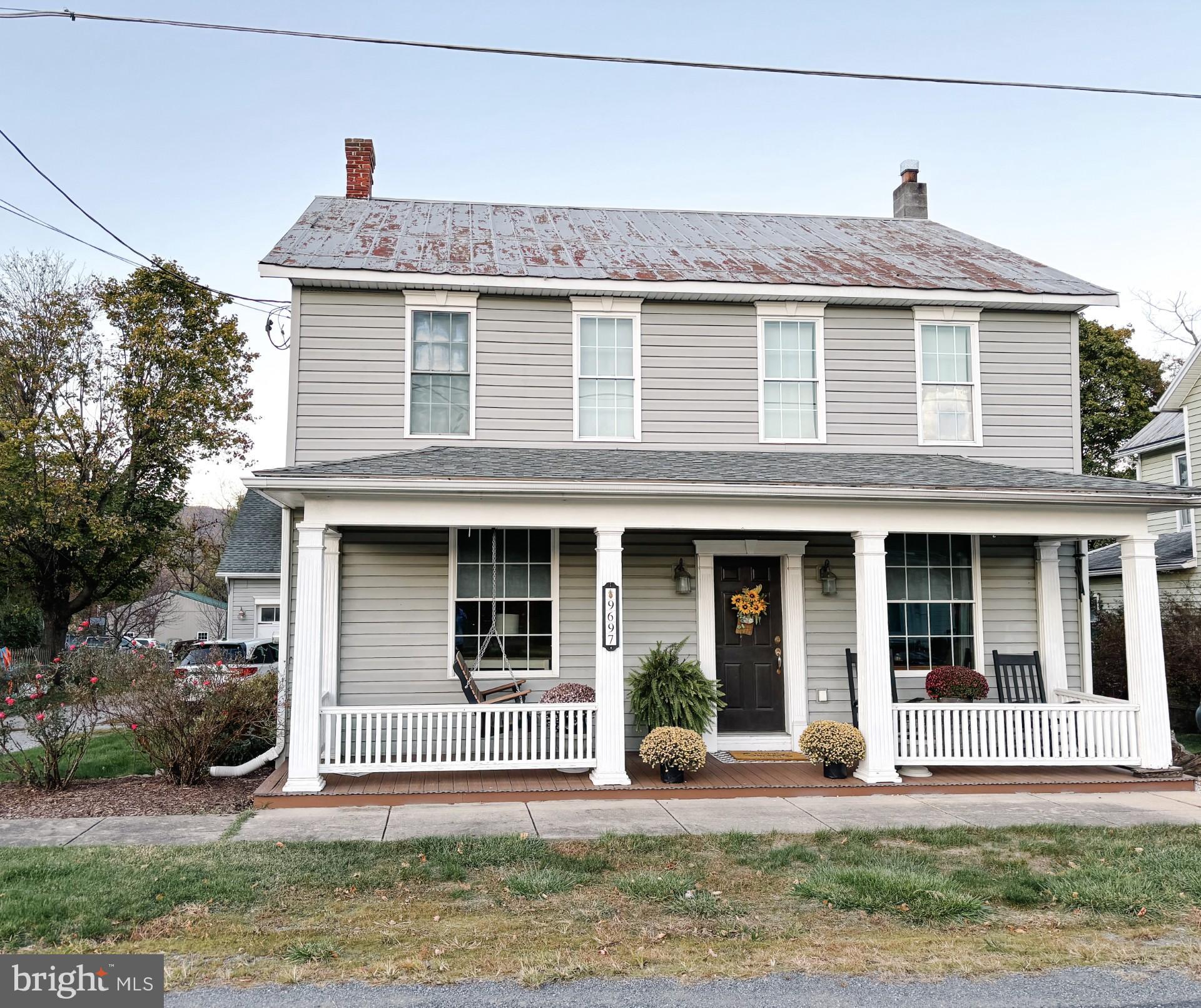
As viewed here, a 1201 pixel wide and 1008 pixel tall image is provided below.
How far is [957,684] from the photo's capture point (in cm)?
997

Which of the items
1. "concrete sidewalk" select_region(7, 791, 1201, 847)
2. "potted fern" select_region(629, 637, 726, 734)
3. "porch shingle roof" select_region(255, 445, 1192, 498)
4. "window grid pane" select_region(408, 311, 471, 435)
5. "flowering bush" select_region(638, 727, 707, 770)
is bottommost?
"concrete sidewalk" select_region(7, 791, 1201, 847)

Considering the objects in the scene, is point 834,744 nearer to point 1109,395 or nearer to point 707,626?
point 707,626

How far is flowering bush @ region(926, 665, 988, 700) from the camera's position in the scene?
9.94 metres

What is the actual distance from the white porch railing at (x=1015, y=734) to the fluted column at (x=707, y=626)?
210cm

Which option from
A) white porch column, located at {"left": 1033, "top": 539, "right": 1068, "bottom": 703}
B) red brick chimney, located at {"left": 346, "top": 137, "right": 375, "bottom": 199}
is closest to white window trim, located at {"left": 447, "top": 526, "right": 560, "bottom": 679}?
white porch column, located at {"left": 1033, "top": 539, "right": 1068, "bottom": 703}

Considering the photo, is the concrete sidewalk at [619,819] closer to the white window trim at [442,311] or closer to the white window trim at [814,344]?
the white window trim at [442,311]

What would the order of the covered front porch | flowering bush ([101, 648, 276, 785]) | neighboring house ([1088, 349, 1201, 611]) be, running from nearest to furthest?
1. the covered front porch
2. flowering bush ([101, 648, 276, 785])
3. neighboring house ([1088, 349, 1201, 611])

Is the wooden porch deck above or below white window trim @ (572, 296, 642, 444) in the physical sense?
below

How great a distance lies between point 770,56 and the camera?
10703 mm

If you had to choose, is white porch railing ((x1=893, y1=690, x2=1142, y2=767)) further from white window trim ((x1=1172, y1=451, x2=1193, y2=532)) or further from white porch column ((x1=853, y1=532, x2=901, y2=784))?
white window trim ((x1=1172, y1=451, x2=1193, y2=532))

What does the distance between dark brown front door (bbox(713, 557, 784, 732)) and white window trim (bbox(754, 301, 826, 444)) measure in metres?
1.78

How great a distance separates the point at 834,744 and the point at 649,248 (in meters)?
6.72

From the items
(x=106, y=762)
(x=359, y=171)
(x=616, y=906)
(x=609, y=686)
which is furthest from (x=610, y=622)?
(x=359, y=171)

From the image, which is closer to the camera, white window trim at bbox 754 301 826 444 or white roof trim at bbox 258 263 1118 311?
white roof trim at bbox 258 263 1118 311
